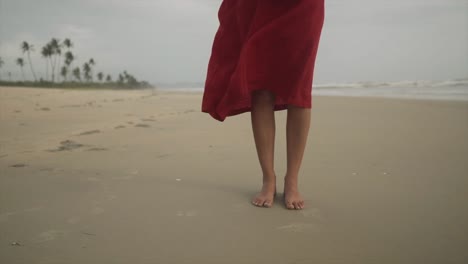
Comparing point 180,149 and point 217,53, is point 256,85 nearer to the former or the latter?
point 217,53

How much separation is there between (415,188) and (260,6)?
112 centimetres

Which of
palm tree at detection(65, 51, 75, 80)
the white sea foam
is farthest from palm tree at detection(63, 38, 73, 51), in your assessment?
the white sea foam

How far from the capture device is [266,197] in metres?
1.60

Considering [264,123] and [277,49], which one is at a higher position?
[277,49]

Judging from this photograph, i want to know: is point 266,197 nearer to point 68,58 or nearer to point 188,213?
point 188,213

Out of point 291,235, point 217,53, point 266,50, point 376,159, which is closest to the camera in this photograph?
point 291,235

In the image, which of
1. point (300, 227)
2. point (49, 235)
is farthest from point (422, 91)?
point (49, 235)

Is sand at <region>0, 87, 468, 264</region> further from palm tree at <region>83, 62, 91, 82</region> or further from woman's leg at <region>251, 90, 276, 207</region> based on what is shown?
palm tree at <region>83, 62, 91, 82</region>

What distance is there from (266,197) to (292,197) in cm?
11

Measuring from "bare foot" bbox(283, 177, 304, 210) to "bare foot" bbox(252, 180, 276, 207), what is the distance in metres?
0.06

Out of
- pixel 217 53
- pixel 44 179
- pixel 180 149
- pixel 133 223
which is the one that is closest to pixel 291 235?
pixel 133 223

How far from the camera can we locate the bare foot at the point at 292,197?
1545 mm

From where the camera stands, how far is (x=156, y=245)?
1.15m

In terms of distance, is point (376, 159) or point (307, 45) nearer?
point (307, 45)
